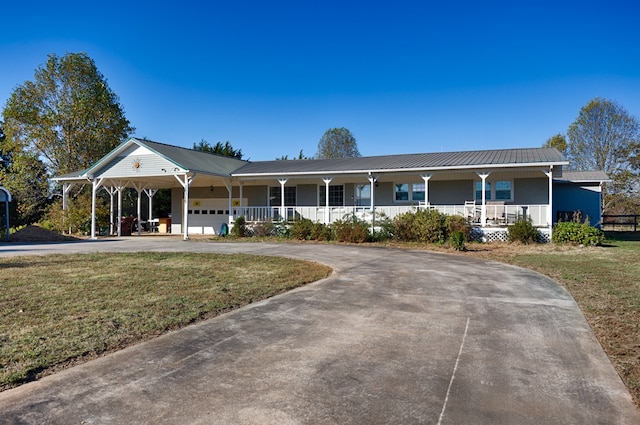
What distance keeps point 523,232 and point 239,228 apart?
12230mm

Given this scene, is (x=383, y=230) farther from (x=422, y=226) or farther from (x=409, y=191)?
(x=409, y=191)

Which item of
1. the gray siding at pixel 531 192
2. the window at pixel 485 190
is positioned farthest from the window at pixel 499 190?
the gray siding at pixel 531 192

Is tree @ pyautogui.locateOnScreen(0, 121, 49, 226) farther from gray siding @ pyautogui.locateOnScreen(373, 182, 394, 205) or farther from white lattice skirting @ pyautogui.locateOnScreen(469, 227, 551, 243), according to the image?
white lattice skirting @ pyautogui.locateOnScreen(469, 227, 551, 243)

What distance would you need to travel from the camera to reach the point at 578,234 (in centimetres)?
1517

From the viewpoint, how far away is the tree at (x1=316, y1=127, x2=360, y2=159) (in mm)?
50875

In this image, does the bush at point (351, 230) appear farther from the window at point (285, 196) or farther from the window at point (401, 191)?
the window at point (285, 196)

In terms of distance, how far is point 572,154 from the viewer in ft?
119

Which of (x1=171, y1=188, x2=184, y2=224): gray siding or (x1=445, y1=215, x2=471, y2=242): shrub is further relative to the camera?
(x1=171, y1=188, x2=184, y2=224): gray siding

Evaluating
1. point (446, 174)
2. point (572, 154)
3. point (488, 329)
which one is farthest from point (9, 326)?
point (572, 154)

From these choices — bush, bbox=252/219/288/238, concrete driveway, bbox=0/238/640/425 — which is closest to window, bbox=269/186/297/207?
bush, bbox=252/219/288/238

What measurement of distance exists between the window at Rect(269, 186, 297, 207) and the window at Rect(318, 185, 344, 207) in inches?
57.6

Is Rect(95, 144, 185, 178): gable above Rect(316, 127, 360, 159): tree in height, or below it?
below

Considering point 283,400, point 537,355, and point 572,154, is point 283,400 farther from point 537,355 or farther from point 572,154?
point 572,154

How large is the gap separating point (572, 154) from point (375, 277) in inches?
1383
